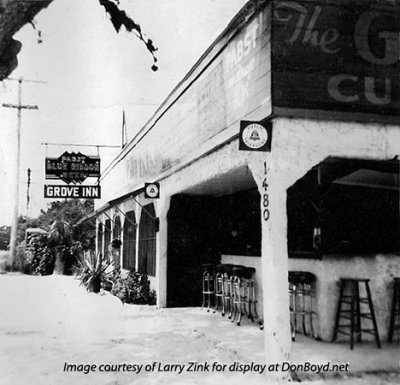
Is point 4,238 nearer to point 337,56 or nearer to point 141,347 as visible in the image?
point 141,347

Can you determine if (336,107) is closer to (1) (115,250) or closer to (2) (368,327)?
(2) (368,327)

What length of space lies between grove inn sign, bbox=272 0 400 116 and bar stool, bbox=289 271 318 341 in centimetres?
267

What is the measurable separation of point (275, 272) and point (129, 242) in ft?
35.5

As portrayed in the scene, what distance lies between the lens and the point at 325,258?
22.5 feet

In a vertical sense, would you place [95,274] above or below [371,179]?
below

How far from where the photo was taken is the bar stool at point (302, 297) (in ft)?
22.8

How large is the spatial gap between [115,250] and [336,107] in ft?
42.6

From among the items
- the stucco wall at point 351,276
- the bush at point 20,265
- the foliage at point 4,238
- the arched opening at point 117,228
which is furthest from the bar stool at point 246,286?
the foliage at point 4,238

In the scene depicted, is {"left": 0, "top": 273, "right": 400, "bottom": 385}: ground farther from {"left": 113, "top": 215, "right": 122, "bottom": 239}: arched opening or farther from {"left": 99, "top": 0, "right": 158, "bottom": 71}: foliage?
{"left": 113, "top": 215, "right": 122, "bottom": 239}: arched opening

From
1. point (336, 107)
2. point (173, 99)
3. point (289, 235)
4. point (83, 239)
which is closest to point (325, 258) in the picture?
point (289, 235)

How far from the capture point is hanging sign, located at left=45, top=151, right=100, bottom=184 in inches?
628

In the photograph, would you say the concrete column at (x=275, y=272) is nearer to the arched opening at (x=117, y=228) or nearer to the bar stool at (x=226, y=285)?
the bar stool at (x=226, y=285)

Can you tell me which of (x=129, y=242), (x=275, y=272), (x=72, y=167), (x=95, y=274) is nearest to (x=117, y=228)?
(x=129, y=242)

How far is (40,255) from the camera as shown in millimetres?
21531
